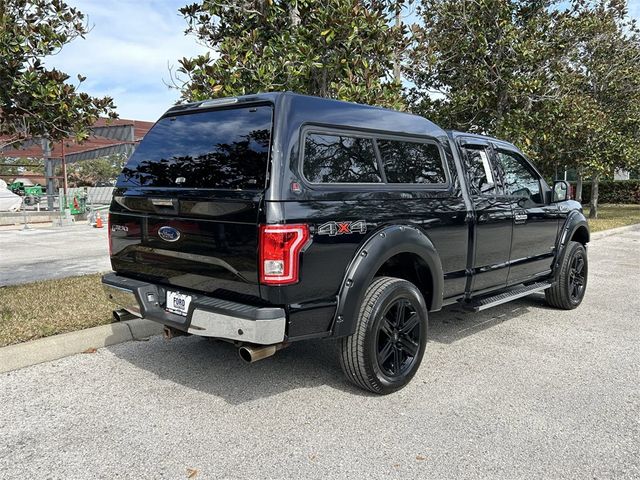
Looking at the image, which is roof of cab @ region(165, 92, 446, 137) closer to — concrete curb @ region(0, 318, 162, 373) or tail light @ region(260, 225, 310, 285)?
tail light @ region(260, 225, 310, 285)

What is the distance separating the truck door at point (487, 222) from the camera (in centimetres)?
479

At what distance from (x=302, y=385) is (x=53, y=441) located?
168 cm

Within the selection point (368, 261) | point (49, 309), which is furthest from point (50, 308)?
point (368, 261)

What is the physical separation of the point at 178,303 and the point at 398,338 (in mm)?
1601

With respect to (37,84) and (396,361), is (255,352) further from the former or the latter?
(37,84)

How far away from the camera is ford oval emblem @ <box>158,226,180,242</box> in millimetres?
3641

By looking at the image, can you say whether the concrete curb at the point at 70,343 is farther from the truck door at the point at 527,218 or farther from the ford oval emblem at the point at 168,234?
the truck door at the point at 527,218

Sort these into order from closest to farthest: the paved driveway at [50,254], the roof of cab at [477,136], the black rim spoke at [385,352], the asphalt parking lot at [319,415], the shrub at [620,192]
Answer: the asphalt parking lot at [319,415] → the black rim spoke at [385,352] → the roof of cab at [477,136] → the paved driveway at [50,254] → the shrub at [620,192]

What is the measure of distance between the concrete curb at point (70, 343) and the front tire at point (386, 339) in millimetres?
2275

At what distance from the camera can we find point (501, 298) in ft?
16.4

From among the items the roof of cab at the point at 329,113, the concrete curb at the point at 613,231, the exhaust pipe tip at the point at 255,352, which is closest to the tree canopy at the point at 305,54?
the roof of cab at the point at 329,113

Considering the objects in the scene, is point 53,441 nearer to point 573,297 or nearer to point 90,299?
point 90,299

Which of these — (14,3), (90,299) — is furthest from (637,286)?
(14,3)

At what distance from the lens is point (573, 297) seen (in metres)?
6.49
